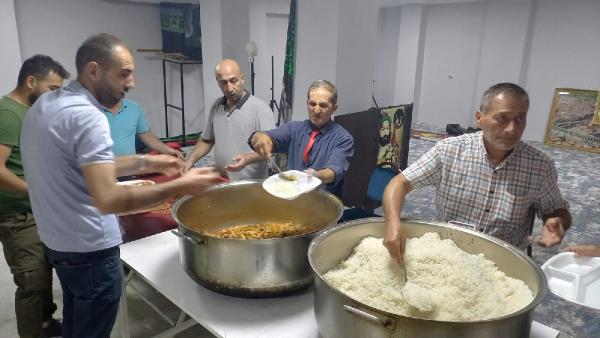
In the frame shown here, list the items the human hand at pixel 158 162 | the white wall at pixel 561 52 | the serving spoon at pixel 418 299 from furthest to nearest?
the white wall at pixel 561 52, the human hand at pixel 158 162, the serving spoon at pixel 418 299

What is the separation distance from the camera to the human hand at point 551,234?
128 centimetres

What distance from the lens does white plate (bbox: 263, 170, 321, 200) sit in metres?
1.43

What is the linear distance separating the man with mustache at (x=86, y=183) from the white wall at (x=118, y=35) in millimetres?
4661

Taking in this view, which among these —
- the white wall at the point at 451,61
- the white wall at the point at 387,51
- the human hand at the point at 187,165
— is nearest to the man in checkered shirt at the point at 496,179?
the human hand at the point at 187,165

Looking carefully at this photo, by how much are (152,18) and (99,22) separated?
788 millimetres

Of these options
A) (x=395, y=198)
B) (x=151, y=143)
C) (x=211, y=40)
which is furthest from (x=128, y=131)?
(x=211, y=40)

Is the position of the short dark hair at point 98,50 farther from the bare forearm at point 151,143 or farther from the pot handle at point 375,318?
the bare forearm at point 151,143

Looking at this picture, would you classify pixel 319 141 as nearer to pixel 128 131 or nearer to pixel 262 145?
pixel 262 145

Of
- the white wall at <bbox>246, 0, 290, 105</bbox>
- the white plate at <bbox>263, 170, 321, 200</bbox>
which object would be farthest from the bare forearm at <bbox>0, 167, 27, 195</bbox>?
the white wall at <bbox>246, 0, 290, 105</bbox>

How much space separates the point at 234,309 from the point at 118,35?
18.4ft

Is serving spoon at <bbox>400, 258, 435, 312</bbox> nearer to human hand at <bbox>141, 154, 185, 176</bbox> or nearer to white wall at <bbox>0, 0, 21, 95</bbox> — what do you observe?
human hand at <bbox>141, 154, 185, 176</bbox>

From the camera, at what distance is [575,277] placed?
1175mm

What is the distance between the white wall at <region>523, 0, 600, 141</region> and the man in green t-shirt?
21.7ft

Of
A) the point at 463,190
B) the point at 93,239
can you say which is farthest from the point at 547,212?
the point at 93,239
